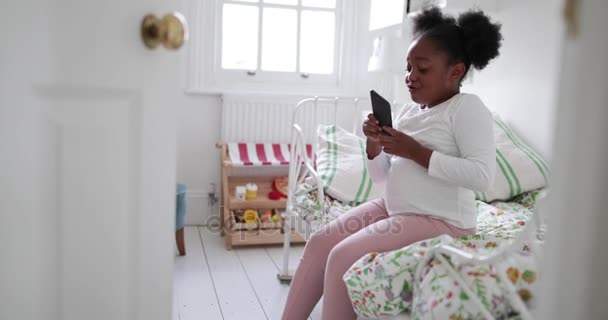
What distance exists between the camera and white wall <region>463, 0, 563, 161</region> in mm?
2309

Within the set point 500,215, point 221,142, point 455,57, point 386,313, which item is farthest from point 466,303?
point 221,142

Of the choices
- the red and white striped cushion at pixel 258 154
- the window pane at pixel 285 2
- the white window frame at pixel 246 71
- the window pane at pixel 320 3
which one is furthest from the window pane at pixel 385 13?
the red and white striped cushion at pixel 258 154

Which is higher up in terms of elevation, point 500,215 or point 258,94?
point 258,94

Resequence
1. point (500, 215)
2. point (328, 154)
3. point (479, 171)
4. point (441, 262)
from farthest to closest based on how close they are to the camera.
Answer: point (328, 154) < point (500, 215) < point (479, 171) < point (441, 262)

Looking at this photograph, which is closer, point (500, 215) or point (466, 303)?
point (466, 303)

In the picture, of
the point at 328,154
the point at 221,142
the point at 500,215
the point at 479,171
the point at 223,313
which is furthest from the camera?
the point at 221,142

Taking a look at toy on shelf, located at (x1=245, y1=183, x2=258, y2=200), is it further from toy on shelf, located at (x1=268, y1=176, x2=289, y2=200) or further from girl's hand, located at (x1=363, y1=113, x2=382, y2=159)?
girl's hand, located at (x1=363, y1=113, x2=382, y2=159)

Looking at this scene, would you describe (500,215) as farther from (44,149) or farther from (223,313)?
(44,149)

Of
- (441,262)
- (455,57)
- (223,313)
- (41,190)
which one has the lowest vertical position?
(223,313)

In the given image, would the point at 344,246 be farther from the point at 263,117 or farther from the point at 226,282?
the point at 263,117

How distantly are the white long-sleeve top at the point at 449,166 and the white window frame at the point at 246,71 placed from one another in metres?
1.95

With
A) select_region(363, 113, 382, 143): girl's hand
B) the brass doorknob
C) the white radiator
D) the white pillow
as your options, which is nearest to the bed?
select_region(363, 113, 382, 143): girl's hand

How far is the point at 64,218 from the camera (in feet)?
2.98

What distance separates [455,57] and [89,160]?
102 cm
